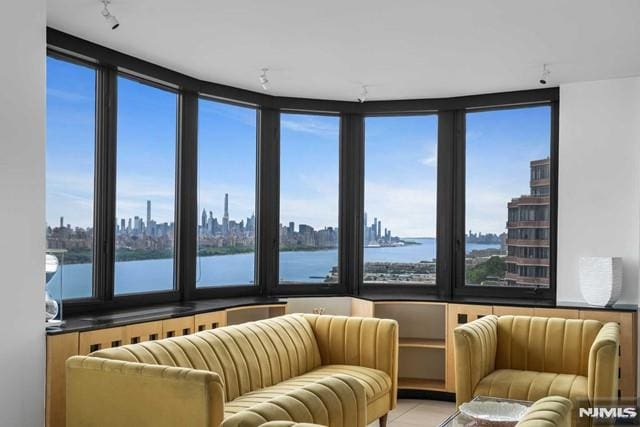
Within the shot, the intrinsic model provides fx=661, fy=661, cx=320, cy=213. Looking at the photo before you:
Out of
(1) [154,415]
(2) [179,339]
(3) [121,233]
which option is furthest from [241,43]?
(1) [154,415]

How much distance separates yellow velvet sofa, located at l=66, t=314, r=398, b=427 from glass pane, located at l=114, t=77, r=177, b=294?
1303mm

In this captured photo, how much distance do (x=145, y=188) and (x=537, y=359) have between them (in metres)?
3.26

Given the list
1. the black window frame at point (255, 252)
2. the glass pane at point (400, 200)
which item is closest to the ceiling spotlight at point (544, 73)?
the glass pane at point (400, 200)

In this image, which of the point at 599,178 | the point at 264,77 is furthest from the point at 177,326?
the point at 599,178

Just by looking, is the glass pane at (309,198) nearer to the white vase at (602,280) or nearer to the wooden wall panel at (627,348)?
the white vase at (602,280)

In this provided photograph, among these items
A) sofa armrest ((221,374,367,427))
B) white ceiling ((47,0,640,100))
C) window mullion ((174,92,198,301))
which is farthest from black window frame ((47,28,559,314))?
sofa armrest ((221,374,367,427))

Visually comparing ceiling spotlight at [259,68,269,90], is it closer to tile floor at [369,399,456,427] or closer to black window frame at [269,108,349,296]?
black window frame at [269,108,349,296]

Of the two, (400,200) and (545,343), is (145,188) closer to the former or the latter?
(400,200)

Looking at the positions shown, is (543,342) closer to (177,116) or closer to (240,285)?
(240,285)

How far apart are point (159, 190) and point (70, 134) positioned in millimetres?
971

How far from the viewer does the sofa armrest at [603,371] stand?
4023 millimetres

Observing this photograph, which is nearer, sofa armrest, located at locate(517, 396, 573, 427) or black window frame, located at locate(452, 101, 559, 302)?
sofa armrest, located at locate(517, 396, 573, 427)

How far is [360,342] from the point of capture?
186 inches

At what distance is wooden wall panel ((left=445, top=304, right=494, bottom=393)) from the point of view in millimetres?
5551
